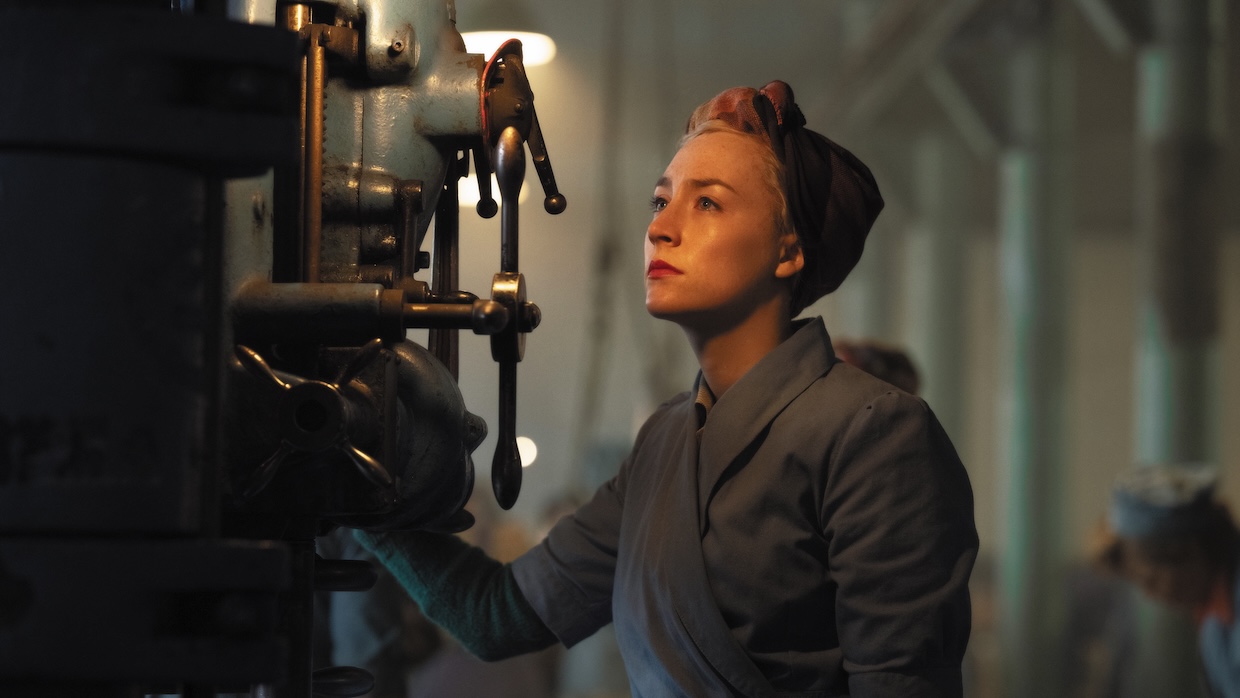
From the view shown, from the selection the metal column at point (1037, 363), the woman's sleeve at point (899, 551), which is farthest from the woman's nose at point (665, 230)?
the metal column at point (1037, 363)

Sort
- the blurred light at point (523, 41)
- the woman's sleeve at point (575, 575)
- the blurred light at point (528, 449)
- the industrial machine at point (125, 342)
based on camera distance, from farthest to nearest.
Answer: the blurred light at point (528, 449), the blurred light at point (523, 41), the woman's sleeve at point (575, 575), the industrial machine at point (125, 342)

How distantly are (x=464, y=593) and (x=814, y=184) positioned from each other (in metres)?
0.52

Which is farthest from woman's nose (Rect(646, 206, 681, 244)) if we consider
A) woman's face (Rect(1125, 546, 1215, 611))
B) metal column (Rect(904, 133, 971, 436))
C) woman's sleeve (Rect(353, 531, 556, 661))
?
metal column (Rect(904, 133, 971, 436))

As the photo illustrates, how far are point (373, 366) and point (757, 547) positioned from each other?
13.6 inches

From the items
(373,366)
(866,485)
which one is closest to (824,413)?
(866,485)

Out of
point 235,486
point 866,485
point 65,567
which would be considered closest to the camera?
point 65,567

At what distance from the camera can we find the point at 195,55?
66 cm

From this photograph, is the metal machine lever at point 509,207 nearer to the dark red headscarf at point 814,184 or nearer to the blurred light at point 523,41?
the dark red headscarf at point 814,184

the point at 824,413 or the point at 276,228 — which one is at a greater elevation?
the point at 276,228

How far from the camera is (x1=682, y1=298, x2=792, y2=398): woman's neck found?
4.04 feet

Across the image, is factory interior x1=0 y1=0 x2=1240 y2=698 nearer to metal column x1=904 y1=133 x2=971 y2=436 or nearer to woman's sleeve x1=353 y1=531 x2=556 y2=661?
woman's sleeve x1=353 y1=531 x2=556 y2=661

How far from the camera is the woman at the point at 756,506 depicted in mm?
1062

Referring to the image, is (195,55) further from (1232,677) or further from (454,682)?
(1232,677)

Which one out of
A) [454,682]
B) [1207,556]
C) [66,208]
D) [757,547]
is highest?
[66,208]
